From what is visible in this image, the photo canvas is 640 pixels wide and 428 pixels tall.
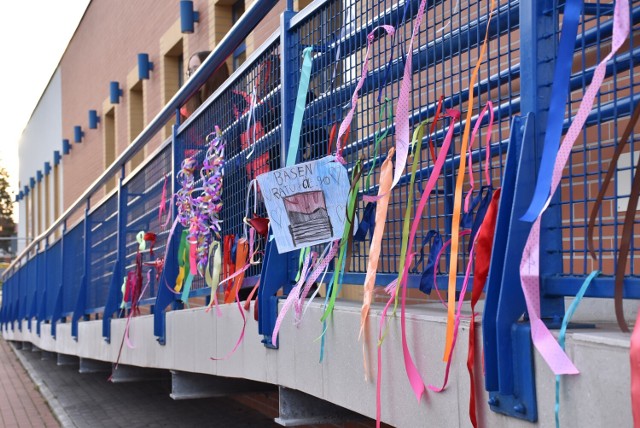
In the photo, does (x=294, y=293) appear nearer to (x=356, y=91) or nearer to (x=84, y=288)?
(x=356, y=91)

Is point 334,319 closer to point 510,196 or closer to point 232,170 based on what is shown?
point 510,196

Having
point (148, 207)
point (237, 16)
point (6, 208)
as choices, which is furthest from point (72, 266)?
point (6, 208)

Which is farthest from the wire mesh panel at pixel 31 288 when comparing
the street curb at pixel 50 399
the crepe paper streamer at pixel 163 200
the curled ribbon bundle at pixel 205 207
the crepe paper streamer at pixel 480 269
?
the crepe paper streamer at pixel 480 269

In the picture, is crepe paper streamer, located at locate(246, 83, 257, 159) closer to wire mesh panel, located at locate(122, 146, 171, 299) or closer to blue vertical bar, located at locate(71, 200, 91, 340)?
wire mesh panel, located at locate(122, 146, 171, 299)

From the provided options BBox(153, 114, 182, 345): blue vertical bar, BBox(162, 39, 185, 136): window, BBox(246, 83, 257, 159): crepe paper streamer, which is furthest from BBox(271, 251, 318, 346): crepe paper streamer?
BBox(162, 39, 185, 136): window

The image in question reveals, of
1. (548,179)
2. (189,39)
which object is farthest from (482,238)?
(189,39)

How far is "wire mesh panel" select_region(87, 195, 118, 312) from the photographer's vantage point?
7.87 m

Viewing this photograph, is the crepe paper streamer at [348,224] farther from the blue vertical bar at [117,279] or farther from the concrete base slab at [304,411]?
the blue vertical bar at [117,279]

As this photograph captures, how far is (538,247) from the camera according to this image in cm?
198

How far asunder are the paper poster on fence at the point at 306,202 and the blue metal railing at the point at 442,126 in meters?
0.11

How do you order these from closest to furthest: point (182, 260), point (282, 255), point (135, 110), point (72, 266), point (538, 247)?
point (538, 247), point (282, 255), point (182, 260), point (72, 266), point (135, 110)

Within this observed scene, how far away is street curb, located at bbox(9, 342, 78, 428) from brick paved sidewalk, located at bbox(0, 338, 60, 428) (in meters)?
0.05

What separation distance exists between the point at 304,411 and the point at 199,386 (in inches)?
72.5

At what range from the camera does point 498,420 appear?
2.07 meters
